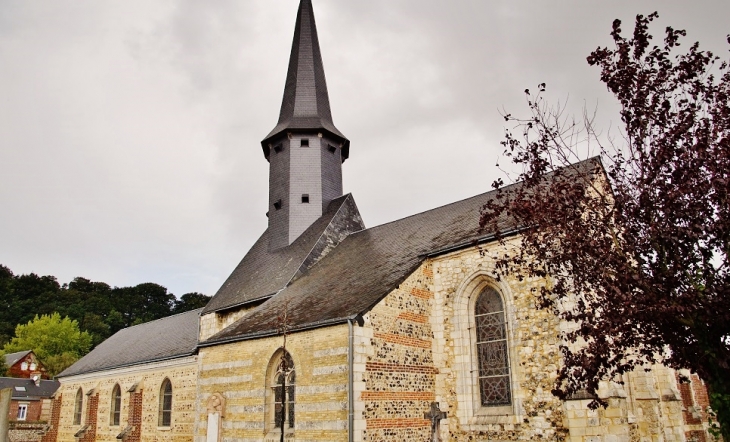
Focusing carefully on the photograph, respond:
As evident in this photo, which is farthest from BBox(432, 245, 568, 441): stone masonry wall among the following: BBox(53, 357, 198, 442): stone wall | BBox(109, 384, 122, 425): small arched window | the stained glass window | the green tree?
the green tree

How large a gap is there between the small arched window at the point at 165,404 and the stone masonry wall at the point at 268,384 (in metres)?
6.80

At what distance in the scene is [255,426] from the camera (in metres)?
12.2

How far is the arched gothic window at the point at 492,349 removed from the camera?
452 inches

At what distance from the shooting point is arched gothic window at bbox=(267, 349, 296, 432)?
11.9m

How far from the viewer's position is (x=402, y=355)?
11.7 m

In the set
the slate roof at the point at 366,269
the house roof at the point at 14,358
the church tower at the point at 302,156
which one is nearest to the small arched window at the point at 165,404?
→ the church tower at the point at 302,156

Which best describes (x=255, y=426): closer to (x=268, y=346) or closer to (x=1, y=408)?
(x=268, y=346)

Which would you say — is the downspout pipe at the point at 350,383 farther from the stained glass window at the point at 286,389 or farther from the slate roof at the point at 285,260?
the slate roof at the point at 285,260

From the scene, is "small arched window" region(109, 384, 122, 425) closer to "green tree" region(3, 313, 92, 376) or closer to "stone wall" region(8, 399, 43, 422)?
"stone wall" region(8, 399, 43, 422)

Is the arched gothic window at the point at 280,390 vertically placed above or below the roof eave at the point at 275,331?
below

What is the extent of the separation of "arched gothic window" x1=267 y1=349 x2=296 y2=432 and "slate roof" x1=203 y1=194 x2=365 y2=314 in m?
3.55

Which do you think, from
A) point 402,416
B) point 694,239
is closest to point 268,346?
point 402,416

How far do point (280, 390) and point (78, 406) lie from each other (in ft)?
57.7

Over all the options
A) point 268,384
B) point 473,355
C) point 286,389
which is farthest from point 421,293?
point 268,384
